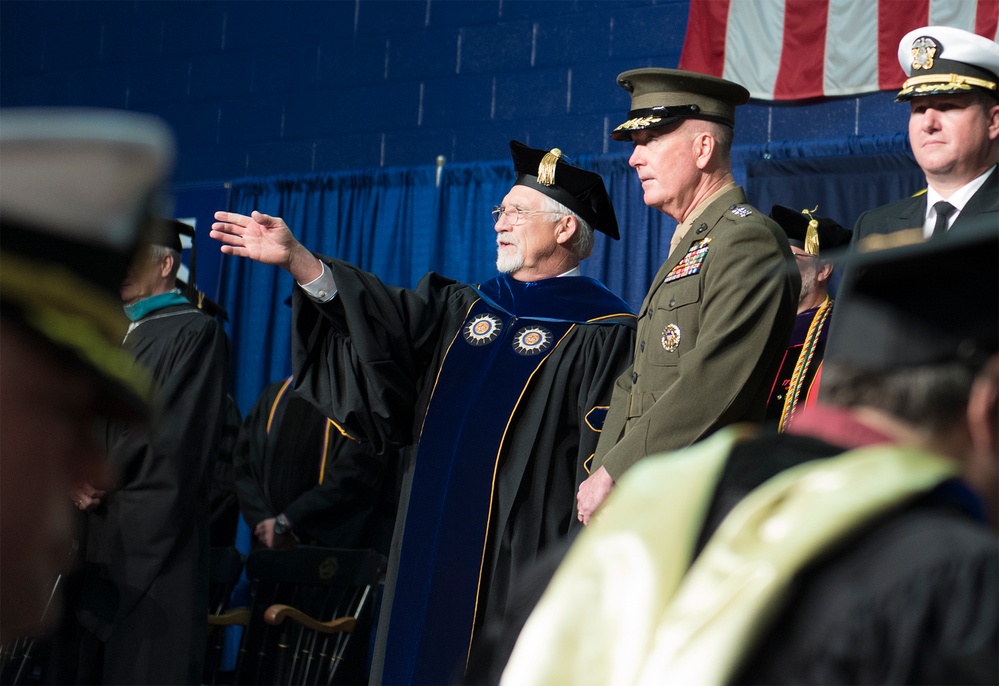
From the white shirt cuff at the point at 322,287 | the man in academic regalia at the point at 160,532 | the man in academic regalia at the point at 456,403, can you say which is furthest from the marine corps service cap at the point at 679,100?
the man in academic regalia at the point at 160,532

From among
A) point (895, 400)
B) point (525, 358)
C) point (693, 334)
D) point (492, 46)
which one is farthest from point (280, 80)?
point (895, 400)

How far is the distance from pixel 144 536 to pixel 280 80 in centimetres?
370

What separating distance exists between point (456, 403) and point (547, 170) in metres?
0.92

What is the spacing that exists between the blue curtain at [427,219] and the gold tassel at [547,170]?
1.63 metres

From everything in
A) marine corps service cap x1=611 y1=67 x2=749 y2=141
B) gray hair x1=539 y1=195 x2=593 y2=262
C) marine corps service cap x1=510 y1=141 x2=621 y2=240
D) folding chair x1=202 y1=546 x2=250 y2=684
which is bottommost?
folding chair x1=202 y1=546 x2=250 y2=684

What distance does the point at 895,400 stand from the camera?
47.6 inches

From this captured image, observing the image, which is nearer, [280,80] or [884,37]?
[884,37]

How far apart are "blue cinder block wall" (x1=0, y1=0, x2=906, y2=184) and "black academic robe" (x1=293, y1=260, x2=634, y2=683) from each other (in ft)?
7.85

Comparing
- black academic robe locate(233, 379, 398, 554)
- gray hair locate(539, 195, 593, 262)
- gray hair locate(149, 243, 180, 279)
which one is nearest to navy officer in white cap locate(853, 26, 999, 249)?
gray hair locate(539, 195, 593, 262)

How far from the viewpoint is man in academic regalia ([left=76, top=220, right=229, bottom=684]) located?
4.35m

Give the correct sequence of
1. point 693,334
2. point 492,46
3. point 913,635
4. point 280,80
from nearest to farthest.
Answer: point 913,635 < point 693,334 < point 492,46 < point 280,80

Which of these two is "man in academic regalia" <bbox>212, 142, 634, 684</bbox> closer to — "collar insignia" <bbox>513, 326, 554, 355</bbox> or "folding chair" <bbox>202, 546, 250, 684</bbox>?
"collar insignia" <bbox>513, 326, 554, 355</bbox>

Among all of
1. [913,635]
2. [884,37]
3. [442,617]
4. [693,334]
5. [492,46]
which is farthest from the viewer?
[492,46]

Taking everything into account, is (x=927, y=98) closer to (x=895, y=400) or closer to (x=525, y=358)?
(x=525, y=358)
